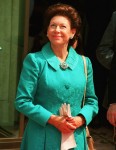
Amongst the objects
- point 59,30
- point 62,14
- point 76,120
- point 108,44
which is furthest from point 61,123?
point 108,44

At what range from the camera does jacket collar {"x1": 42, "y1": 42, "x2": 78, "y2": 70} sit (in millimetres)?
2396

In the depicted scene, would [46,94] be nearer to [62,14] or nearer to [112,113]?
[62,14]

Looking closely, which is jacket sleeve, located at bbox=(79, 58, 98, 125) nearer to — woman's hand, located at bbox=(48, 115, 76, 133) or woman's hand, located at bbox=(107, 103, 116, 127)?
woman's hand, located at bbox=(48, 115, 76, 133)

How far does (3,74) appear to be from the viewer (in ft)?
15.9

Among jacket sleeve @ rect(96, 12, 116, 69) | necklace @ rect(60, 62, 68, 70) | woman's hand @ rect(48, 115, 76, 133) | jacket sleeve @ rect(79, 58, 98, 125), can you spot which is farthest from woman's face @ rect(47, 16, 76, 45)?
jacket sleeve @ rect(96, 12, 116, 69)

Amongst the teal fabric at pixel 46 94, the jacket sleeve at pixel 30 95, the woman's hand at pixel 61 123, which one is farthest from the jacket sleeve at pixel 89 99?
the jacket sleeve at pixel 30 95

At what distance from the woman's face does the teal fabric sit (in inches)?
4.0

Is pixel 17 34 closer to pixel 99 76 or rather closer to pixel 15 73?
pixel 15 73

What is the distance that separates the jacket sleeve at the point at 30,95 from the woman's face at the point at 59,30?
0.18 metres

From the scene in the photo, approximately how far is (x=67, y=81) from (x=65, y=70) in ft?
0.25

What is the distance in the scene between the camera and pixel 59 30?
Answer: 2.38 metres

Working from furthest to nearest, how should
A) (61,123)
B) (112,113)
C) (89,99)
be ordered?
1. (112,113)
2. (89,99)
3. (61,123)

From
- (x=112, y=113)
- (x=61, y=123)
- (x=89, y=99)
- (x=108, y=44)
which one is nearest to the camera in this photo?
(x=61, y=123)

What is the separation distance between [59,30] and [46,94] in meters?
0.40
